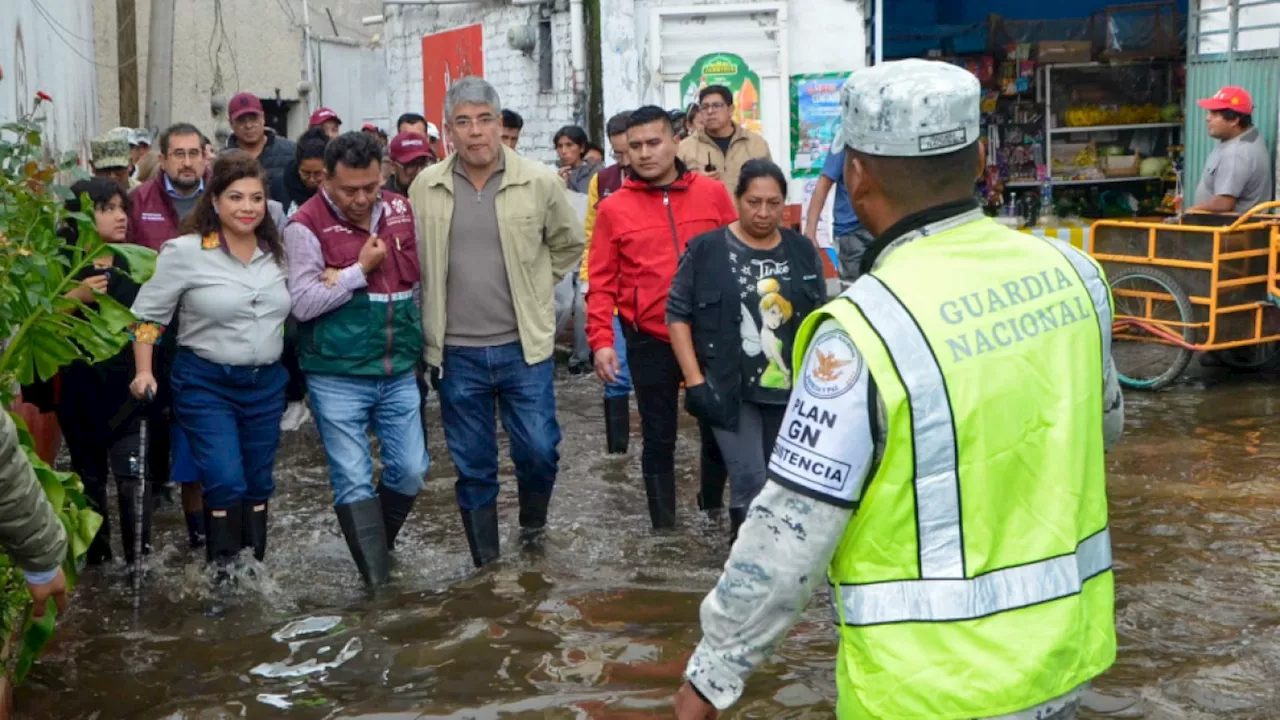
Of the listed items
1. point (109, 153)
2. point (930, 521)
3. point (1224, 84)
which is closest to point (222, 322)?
point (109, 153)

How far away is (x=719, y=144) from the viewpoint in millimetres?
9758

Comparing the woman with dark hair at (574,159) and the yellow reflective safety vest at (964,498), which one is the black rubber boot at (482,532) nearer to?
the yellow reflective safety vest at (964,498)

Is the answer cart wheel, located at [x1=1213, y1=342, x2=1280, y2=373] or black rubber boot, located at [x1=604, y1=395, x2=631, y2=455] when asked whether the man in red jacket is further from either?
cart wheel, located at [x1=1213, y1=342, x2=1280, y2=373]

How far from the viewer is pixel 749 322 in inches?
248

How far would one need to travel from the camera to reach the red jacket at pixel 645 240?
688 centimetres

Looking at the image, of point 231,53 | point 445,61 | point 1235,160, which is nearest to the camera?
point 1235,160

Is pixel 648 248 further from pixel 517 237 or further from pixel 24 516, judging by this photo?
pixel 24 516

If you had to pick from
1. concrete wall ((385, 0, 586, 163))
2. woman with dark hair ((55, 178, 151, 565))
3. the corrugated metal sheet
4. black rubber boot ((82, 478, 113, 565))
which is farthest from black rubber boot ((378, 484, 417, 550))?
concrete wall ((385, 0, 586, 163))

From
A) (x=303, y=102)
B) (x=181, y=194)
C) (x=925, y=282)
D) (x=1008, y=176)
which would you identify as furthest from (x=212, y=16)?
(x=925, y=282)

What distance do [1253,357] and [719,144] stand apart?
13.9ft

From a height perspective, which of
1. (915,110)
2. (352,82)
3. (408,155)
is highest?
(352,82)

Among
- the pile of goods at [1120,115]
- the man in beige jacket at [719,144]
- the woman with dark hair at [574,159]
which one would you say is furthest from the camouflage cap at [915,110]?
the pile of goods at [1120,115]

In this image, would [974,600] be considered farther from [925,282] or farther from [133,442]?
[133,442]

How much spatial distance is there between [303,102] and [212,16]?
84.3 inches
